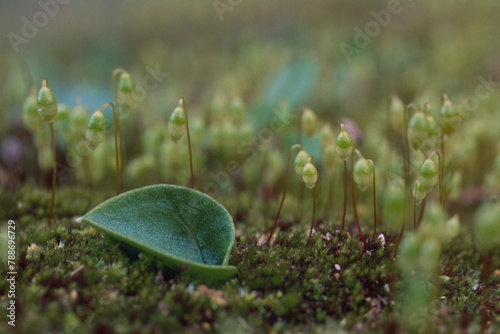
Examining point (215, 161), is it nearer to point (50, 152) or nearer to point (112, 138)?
point (112, 138)

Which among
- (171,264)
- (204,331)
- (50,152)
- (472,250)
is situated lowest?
(472,250)

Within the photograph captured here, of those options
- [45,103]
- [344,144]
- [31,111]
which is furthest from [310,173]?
[31,111]

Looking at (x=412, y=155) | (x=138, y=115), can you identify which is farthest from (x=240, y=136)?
(x=138, y=115)

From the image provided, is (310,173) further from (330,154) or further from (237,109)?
(237,109)

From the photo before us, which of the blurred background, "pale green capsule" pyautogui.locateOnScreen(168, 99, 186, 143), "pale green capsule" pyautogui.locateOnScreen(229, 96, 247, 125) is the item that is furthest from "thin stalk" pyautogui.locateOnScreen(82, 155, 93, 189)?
"pale green capsule" pyautogui.locateOnScreen(168, 99, 186, 143)

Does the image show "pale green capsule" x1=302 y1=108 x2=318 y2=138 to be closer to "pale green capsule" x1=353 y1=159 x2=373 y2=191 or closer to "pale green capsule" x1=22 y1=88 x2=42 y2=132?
"pale green capsule" x1=353 y1=159 x2=373 y2=191

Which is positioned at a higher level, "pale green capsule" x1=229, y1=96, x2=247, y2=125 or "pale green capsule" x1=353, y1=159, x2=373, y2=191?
"pale green capsule" x1=229, y1=96, x2=247, y2=125

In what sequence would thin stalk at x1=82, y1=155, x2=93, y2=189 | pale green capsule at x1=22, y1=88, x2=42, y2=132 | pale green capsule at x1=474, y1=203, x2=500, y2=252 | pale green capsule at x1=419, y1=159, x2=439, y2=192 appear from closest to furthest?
pale green capsule at x1=474, y1=203, x2=500, y2=252
pale green capsule at x1=419, y1=159, x2=439, y2=192
pale green capsule at x1=22, y1=88, x2=42, y2=132
thin stalk at x1=82, y1=155, x2=93, y2=189
